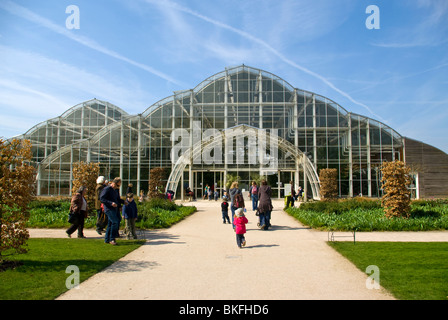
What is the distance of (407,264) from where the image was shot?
20.9ft

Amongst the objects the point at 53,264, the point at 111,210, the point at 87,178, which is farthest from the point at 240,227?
the point at 87,178

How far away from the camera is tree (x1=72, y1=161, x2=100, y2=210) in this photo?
41.1 feet

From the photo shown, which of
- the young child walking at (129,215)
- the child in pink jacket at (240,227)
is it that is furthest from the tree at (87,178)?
the child in pink jacket at (240,227)

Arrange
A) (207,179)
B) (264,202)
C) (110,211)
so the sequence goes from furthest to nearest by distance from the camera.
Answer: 1. (207,179)
2. (264,202)
3. (110,211)

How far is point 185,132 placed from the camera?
31.5m

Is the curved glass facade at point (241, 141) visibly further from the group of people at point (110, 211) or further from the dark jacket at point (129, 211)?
the dark jacket at point (129, 211)

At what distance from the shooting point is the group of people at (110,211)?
8.61m

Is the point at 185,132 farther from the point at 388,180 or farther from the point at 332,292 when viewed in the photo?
the point at 332,292

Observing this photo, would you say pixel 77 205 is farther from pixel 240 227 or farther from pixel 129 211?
pixel 240 227

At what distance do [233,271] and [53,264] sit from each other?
3607mm

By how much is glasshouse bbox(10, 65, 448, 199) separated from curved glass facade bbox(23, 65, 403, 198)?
10cm

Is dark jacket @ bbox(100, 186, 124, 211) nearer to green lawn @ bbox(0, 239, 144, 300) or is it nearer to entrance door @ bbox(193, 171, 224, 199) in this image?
green lawn @ bbox(0, 239, 144, 300)
